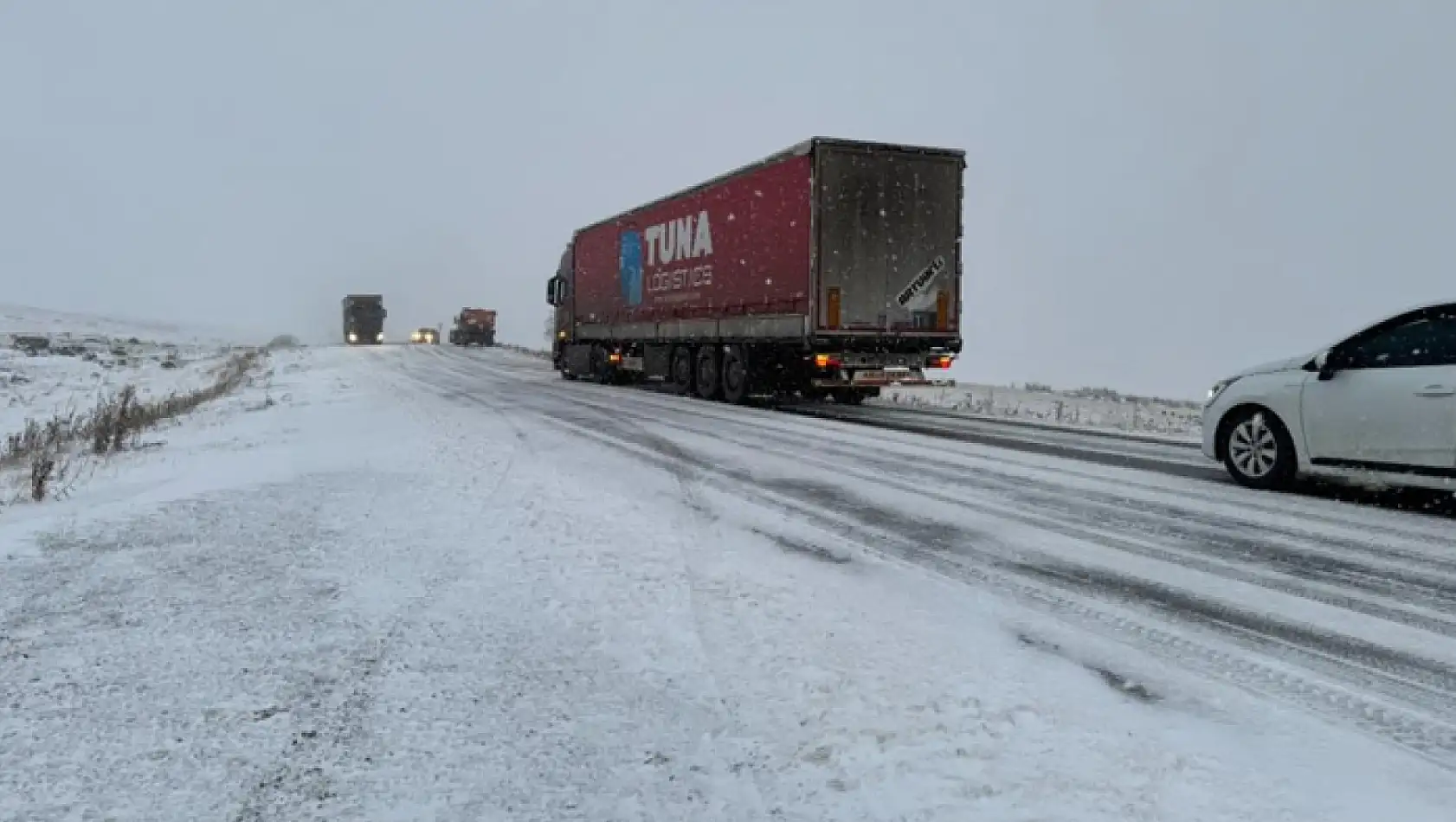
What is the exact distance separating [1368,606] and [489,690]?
3.99 meters

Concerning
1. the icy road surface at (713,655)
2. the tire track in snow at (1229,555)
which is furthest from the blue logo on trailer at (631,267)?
the icy road surface at (713,655)

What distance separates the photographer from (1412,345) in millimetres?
6645

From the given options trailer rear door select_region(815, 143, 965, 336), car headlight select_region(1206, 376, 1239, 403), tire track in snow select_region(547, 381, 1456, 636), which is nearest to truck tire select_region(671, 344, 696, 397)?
trailer rear door select_region(815, 143, 965, 336)

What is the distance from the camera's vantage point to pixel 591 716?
2779mm

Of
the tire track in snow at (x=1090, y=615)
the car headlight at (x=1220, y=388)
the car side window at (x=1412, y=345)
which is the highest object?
the car side window at (x=1412, y=345)

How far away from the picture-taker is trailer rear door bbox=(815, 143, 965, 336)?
13.5 meters

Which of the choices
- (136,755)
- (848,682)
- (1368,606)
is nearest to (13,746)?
(136,755)

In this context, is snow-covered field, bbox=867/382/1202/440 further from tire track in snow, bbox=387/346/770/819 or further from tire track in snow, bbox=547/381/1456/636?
tire track in snow, bbox=387/346/770/819

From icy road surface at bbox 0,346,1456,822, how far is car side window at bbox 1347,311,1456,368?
122 centimetres

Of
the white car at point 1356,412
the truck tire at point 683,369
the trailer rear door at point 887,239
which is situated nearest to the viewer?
the white car at point 1356,412

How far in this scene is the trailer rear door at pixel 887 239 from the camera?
44.1 feet

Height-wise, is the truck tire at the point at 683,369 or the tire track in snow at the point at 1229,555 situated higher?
the truck tire at the point at 683,369

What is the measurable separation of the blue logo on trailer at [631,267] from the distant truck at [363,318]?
41.2m

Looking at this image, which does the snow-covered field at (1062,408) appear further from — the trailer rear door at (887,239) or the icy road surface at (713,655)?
the icy road surface at (713,655)
